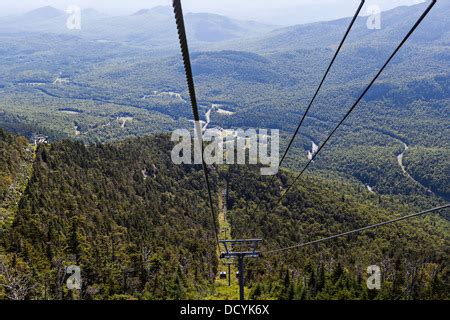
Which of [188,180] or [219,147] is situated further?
[219,147]

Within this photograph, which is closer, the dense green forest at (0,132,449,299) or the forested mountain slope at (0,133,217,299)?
the forested mountain slope at (0,133,217,299)

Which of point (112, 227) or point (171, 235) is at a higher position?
point (112, 227)

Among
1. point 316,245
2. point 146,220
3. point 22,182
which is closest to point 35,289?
point 22,182

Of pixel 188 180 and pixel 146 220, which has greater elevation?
pixel 188 180

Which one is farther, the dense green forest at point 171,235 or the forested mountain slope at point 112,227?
the dense green forest at point 171,235

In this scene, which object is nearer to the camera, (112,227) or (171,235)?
(112,227)

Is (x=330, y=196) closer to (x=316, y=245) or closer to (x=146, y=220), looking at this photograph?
(x=316, y=245)
